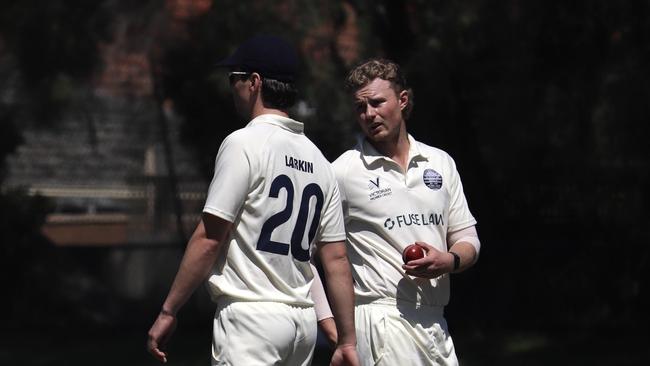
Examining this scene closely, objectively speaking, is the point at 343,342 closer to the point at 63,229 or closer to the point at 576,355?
the point at 576,355

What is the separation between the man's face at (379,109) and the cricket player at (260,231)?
22.6 inches

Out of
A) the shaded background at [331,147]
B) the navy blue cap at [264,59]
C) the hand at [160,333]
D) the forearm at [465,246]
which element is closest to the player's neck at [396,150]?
the forearm at [465,246]

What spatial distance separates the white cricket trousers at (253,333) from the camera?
167 inches

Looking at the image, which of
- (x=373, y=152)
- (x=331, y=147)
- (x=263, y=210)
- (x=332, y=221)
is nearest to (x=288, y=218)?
(x=263, y=210)

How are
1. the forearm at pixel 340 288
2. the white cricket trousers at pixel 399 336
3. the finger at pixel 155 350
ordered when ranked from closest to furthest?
the finger at pixel 155 350, the forearm at pixel 340 288, the white cricket trousers at pixel 399 336

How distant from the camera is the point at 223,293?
171 inches

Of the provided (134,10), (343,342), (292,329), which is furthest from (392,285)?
(134,10)

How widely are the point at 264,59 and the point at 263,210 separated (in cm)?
61

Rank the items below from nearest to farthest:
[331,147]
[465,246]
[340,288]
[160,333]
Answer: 1. [160,333]
2. [340,288]
3. [465,246]
4. [331,147]

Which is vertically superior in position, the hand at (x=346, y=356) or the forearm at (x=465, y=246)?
the forearm at (x=465, y=246)

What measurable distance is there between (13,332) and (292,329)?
32.1 feet

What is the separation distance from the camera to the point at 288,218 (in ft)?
14.6

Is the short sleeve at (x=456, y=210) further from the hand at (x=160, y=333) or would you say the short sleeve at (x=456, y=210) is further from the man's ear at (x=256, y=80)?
the hand at (x=160, y=333)

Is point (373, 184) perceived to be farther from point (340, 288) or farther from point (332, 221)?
point (340, 288)
